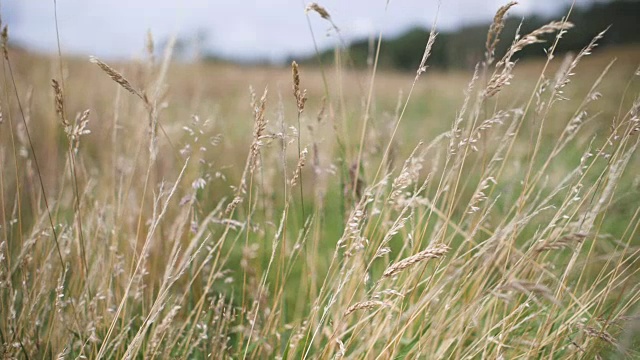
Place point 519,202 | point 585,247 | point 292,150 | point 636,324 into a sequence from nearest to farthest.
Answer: point 636,324 < point 519,202 < point 585,247 < point 292,150

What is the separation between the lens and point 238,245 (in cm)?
335

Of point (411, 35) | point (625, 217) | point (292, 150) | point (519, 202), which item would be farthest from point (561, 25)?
point (411, 35)

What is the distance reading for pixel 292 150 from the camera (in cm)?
584

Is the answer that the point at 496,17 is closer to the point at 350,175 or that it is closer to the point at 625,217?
the point at 350,175

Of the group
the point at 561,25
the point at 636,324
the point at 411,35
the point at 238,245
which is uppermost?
the point at 411,35

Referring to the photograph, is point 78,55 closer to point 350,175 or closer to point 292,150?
point 292,150

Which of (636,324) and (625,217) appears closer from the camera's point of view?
(636,324)

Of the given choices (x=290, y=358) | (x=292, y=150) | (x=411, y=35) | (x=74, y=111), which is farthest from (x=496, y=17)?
(x=411, y=35)

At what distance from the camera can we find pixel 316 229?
1.92 metres

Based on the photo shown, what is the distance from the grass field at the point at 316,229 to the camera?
1.33 m

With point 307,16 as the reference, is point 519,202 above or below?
below

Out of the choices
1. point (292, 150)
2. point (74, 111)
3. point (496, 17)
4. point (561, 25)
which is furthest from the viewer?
point (74, 111)

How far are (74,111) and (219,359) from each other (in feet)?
19.5

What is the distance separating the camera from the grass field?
1.33 m
